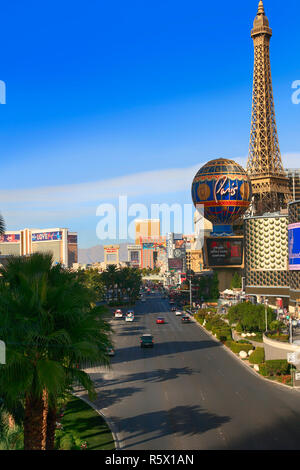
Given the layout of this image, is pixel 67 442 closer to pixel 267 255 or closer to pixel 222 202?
pixel 267 255

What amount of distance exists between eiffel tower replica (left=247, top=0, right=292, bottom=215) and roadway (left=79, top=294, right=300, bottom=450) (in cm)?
9260

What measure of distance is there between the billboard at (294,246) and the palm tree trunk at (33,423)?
56220mm

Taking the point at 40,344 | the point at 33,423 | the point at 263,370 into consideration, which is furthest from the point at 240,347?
the point at 40,344

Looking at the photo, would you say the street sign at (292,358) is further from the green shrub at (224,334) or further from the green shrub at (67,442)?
the green shrub at (224,334)

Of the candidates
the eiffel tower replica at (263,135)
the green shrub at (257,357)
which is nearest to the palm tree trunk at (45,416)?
the green shrub at (257,357)

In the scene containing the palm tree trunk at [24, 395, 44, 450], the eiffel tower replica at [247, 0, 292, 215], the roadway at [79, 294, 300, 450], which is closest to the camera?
the palm tree trunk at [24, 395, 44, 450]

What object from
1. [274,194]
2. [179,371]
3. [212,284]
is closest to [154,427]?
[179,371]

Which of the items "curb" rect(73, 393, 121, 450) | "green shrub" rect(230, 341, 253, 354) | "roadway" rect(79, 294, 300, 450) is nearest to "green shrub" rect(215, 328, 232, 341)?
"roadway" rect(79, 294, 300, 450)

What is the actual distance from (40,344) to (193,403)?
18.4 metres

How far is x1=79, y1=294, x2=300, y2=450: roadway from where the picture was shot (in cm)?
2606

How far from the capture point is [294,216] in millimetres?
70500

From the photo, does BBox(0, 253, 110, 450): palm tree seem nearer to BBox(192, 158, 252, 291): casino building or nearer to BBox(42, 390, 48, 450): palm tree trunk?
BBox(42, 390, 48, 450): palm tree trunk
